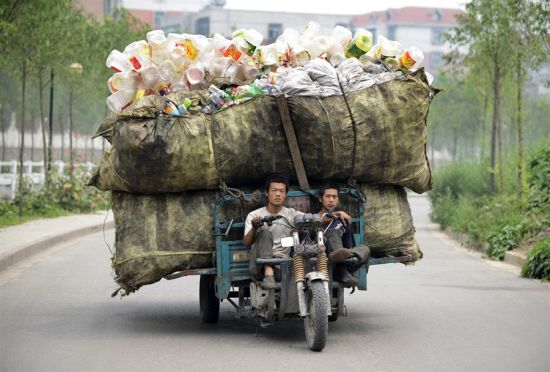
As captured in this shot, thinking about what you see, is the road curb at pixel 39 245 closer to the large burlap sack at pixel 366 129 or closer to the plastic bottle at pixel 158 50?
the plastic bottle at pixel 158 50

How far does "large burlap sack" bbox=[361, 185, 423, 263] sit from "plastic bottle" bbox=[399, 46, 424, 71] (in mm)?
1104

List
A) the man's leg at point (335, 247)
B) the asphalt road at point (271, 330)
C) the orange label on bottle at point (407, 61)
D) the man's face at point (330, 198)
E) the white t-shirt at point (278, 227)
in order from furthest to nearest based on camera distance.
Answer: the orange label on bottle at point (407, 61)
the man's face at point (330, 198)
the white t-shirt at point (278, 227)
the man's leg at point (335, 247)
the asphalt road at point (271, 330)

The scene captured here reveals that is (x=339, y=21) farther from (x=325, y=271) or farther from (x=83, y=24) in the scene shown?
(x=325, y=271)

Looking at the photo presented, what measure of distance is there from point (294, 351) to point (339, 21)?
122661 millimetres

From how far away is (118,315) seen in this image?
11.4m

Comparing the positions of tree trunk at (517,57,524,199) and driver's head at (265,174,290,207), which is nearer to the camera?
driver's head at (265,174,290,207)

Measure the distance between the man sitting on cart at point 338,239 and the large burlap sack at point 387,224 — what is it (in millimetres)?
558

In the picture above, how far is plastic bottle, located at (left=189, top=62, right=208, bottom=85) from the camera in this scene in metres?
10.5

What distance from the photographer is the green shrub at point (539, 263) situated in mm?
15148

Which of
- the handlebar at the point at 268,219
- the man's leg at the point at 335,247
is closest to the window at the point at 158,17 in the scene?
the man's leg at the point at 335,247

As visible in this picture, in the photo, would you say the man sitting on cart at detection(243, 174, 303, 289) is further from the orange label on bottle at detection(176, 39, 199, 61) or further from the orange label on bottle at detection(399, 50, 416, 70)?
the orange label on bottle at detection(399, 50, 416, 70)

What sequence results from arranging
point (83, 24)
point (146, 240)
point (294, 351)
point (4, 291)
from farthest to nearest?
point (83, 24) → point (4, 291) → point (146, 240) → point (294, 351)

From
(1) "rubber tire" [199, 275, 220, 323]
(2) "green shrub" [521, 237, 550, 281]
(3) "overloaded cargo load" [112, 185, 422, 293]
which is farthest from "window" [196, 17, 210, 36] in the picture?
(3) "overloaded cargo load" [112, 185, 422, 293]

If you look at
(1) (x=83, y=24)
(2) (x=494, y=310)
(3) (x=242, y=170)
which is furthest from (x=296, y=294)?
(1) (x=83, y=24)
